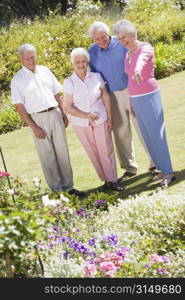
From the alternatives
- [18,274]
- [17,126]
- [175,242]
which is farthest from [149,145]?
[17,126]

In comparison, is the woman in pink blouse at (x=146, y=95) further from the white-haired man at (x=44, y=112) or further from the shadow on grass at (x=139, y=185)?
the white-haired man at (x=44, y=112)

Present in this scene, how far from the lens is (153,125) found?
650cm

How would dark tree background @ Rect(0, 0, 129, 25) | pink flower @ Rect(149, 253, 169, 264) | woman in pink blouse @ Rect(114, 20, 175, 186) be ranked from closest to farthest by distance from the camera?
pink flower @ Rect(149, 253, 169, 264) < woman in pink blouse @ Rect(114, 20, 175, 186) < dark tree background @ Rect(0, 0, 129, 25)

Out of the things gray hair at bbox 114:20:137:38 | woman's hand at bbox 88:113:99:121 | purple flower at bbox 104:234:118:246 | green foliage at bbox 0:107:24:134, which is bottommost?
green foliage at bbox 0:107:24:134

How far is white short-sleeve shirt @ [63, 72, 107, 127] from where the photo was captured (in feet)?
21.4

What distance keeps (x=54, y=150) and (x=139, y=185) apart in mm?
990

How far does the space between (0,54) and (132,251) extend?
9843mm

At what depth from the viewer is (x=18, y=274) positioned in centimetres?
468

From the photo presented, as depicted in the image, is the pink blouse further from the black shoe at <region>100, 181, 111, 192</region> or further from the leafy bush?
the leafy bush

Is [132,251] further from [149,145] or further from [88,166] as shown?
[88,166]

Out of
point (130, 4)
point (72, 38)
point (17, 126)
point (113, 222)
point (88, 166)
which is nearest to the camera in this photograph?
point (113, 222)

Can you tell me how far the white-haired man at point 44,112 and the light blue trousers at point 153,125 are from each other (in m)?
0.83

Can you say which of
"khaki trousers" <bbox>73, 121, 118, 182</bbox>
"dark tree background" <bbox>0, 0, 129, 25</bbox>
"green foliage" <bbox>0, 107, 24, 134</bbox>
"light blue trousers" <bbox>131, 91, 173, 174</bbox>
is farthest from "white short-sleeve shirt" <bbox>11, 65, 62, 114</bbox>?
"dark tree background" <bbox>0, 0, 129, 25</bbox>

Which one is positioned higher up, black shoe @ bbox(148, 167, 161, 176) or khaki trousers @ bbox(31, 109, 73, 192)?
khaki trousers @ bbox(31, 109, 73, 192)
